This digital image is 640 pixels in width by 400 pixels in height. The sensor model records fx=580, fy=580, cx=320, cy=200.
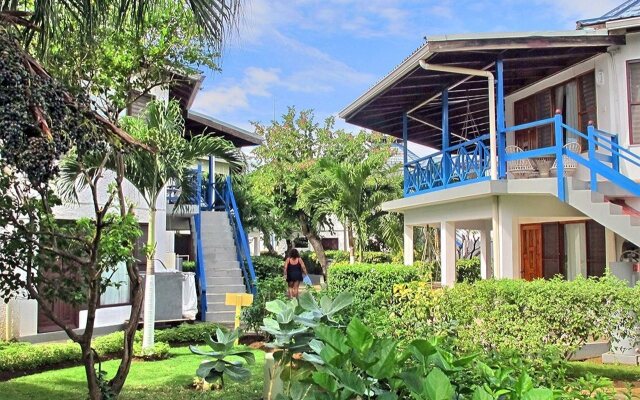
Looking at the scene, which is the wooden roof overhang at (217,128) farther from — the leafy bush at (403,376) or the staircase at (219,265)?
the leafy bush at (403,376)

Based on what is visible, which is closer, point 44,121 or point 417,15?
point 44,121

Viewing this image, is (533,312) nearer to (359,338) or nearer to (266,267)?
(359,338)

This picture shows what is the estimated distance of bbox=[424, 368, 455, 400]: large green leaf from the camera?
247cm

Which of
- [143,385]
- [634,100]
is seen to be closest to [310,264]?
[634,100]

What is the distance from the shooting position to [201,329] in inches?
490

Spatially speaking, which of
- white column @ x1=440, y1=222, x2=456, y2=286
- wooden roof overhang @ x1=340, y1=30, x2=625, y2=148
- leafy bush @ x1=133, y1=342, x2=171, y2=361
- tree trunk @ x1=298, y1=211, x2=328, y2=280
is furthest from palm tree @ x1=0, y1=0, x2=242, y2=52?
tree trunk @ x1=298, y1=211, x2=328, y2=280

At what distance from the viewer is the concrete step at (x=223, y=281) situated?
49.2 feet

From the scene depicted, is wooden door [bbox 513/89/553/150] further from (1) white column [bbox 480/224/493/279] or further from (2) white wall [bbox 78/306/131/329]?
(2) white wall [bbox 78/306/131/329]

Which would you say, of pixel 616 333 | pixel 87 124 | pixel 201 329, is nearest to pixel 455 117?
pixel 201 329

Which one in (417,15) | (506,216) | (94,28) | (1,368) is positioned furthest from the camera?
(417,15)

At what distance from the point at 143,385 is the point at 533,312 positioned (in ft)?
17.1

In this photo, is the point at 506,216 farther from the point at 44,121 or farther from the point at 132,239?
the point at 44,121

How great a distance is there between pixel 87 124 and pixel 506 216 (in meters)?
8.13

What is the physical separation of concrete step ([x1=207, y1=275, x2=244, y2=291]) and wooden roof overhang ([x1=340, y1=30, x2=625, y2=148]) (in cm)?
515
